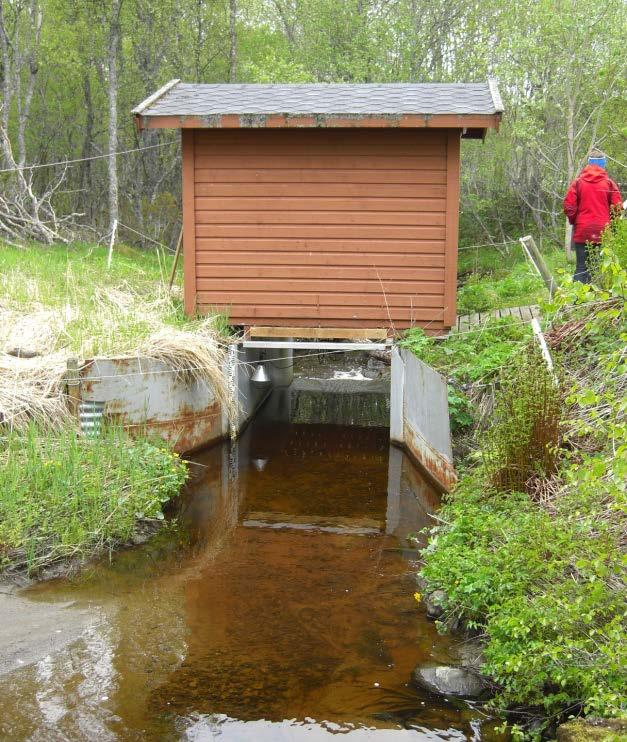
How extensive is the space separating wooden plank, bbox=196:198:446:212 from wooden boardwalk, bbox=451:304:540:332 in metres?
1.48

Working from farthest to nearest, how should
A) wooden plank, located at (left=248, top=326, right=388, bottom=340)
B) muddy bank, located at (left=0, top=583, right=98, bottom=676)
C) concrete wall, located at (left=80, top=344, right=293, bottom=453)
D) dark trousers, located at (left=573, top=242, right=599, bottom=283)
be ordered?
wooden plank, located at (left=248, top=326, right=388, bottom=340) < dark trousers, located at (left=573, top=242, right=599, bottom=283) < concrete wall, located at (left=80, top=344, right=293, bottom=453) < muddy bank, located at (left=0, top=583, right=98, bottom=676)

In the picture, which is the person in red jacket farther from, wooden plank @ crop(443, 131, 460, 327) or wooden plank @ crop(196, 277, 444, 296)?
wooden plank @ crop(196, 277, 444, 296)

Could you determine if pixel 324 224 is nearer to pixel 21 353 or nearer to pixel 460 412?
pixel 460 412

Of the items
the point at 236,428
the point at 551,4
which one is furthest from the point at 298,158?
the point at 551,4

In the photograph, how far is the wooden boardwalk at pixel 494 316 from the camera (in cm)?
1014

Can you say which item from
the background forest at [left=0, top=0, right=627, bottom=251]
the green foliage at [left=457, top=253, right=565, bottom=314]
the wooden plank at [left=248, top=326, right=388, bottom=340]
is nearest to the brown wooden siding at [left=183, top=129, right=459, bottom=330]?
the wooden plank at [left=248, top=326, right=388, bottom=340]

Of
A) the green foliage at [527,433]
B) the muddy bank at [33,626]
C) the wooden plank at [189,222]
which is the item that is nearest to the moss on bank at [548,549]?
the green foliage at [527,433]

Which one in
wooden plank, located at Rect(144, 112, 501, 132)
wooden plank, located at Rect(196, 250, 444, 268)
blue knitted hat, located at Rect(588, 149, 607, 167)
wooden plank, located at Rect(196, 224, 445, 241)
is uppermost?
wooden plank, located at Rect(144, 112, 501, 132)

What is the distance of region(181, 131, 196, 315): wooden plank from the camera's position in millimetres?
10516

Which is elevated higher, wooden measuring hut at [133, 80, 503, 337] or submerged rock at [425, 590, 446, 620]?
wooden measuring hut at [133, 80, 503, 337]

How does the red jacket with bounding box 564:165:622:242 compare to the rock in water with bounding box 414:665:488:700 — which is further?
the red jacket with bounding box 564:165:622:242

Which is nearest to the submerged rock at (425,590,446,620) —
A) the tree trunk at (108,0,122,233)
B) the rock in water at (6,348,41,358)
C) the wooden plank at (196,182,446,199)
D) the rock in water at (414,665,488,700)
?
the rock in water at (414,665,488,700)

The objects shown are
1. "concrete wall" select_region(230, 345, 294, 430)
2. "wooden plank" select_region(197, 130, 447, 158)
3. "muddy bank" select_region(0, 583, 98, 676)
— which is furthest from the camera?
"concrete wall" select_region(230, 345, 294, 430)

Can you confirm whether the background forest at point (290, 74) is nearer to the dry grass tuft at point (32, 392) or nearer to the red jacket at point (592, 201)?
the red jacket at point (592, 201)
